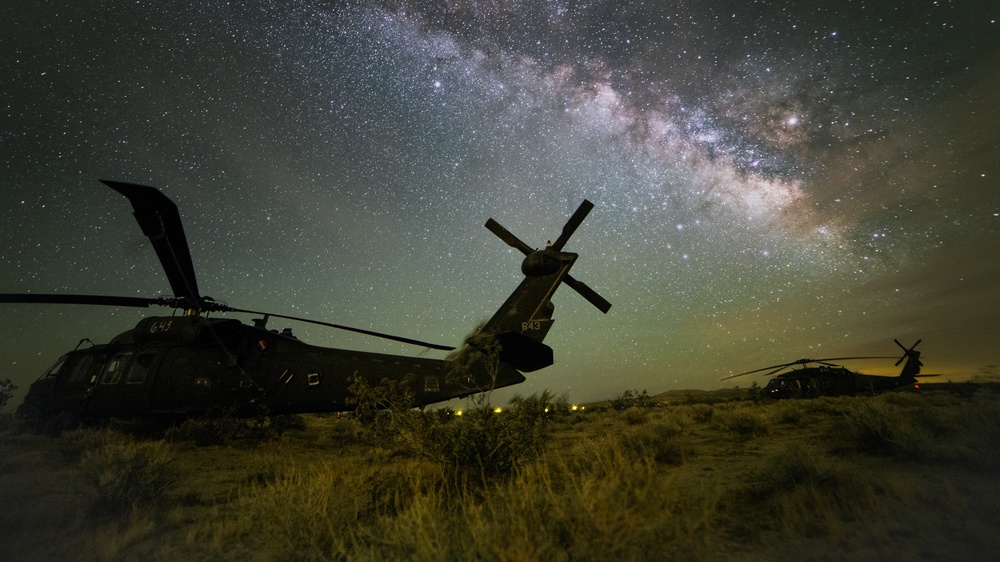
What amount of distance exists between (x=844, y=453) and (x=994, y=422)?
2516 mm

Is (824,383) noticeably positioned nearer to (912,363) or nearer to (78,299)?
(912,363)

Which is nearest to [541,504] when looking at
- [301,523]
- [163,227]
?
[301,523]

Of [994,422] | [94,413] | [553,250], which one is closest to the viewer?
[994,422]

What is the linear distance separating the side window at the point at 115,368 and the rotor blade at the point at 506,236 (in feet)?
38.1

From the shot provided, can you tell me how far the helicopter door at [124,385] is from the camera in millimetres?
11609

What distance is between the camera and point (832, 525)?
14.8ft

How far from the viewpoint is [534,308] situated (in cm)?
1055

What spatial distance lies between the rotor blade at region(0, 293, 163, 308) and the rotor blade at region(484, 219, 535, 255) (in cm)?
980

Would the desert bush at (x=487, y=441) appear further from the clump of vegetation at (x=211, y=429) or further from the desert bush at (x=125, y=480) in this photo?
the clump of vegetation at (x=211, y=429)

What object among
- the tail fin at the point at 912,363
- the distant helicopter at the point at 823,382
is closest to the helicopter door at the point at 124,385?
the distant helicopter at the point at 823,382

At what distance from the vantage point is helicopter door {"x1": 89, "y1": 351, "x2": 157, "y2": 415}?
11609 mm

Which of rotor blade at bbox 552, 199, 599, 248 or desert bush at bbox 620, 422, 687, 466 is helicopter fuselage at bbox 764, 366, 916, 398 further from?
rotor blade at bbox 552, 199, 599, 248

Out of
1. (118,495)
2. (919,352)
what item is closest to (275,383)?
(118,495)

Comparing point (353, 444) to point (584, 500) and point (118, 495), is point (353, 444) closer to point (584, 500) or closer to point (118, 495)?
point (118, 495)
